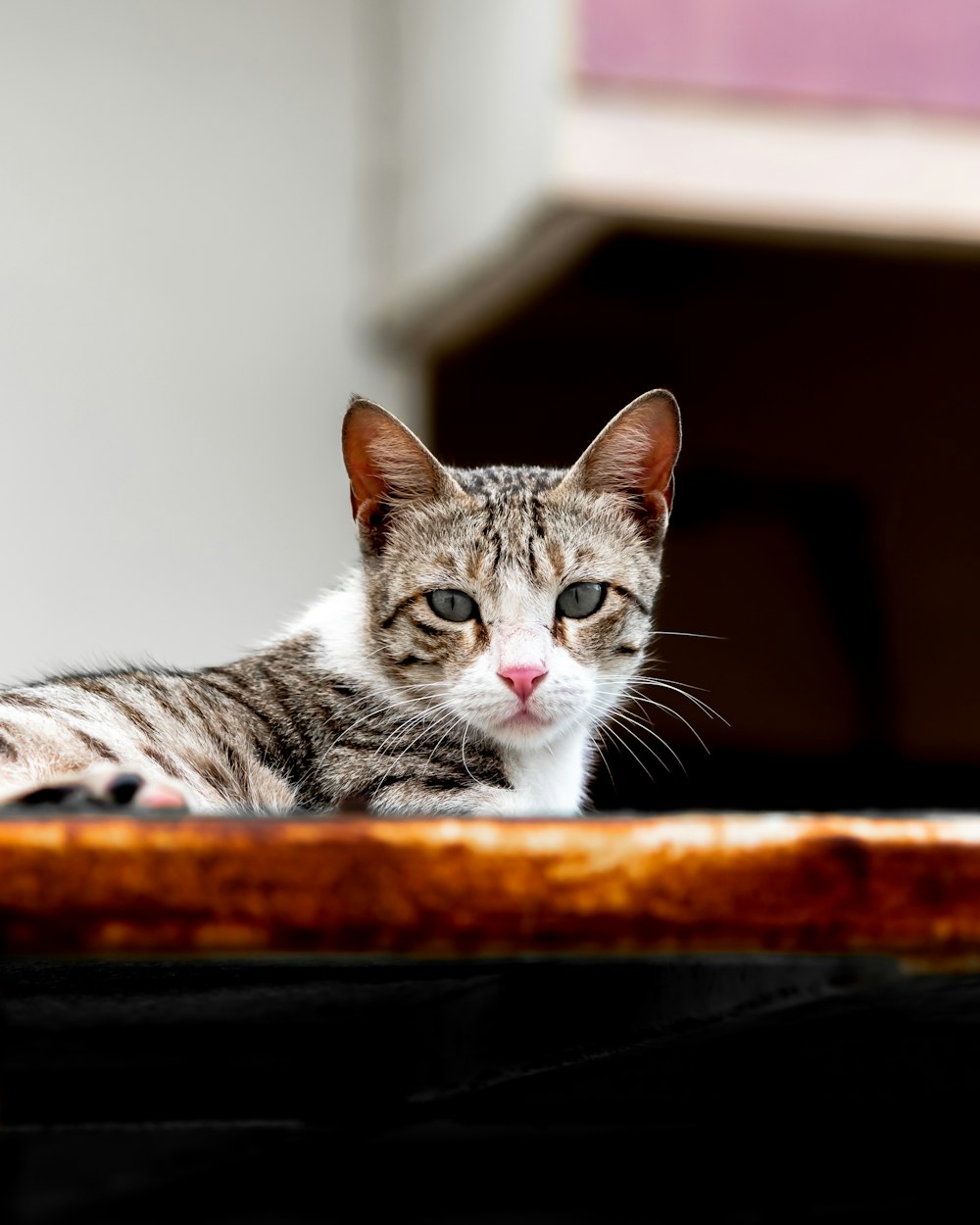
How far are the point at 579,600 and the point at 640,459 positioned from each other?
0.47ft

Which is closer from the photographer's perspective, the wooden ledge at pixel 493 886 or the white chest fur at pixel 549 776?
the wooden ledge at pixel 493 886

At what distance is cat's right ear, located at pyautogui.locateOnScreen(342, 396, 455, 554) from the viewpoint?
3.99ft

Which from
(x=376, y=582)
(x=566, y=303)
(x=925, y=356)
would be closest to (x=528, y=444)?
(x=566, y=303)

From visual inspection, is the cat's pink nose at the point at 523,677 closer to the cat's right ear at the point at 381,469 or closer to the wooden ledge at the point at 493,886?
the cat's right ear at the point at 381,469

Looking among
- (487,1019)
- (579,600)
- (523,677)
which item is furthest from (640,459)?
(487,1019)

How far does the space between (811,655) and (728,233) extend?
52.6 inches

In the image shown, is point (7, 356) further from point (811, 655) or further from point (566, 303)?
point (811, 655)

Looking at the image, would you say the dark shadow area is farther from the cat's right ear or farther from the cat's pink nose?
the cat's pink nose

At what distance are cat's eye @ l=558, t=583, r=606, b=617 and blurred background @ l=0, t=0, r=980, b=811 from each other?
1379 millimetres

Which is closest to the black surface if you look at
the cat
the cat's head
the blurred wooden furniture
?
the blurred wooden furniture

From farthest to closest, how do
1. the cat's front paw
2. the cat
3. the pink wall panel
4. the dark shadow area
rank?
the dark shadow area → the pink wall panel → the cat → the cat's front paw

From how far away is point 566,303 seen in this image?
3.38 metres

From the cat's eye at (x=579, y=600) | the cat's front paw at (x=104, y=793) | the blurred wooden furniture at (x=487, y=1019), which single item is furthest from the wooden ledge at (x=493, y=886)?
the cat's eye at (x=579, y=600)

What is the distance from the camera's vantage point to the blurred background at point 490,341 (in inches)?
116
